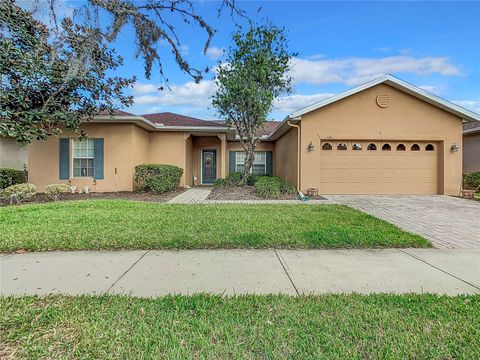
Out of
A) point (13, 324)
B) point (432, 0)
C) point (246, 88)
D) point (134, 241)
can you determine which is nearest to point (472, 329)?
point (13, 324)

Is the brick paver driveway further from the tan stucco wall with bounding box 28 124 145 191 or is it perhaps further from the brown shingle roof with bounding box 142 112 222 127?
the tan stucco wall with bounding box 28 124 145 191

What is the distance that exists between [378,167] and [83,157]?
44.6ft

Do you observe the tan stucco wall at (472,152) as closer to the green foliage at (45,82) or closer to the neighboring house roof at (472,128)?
the neighboring house roof at (472,128)

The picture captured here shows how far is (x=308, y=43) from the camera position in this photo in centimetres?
1154

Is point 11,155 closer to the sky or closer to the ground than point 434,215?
closer to the sky

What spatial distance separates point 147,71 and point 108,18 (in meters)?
0.79

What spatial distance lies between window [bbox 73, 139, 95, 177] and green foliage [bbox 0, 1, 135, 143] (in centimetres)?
180

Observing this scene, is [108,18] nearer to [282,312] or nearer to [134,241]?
[134,241]

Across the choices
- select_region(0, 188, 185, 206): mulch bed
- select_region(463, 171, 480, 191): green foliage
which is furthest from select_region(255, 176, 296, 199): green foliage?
select_region(463, 171, 480, 191): green foliage

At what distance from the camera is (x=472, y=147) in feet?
52.0

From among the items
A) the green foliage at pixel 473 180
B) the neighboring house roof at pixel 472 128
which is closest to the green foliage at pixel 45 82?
the green foliage at pixel 473 180

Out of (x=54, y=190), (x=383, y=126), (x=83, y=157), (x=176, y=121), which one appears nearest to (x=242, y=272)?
(x=54, y=190)

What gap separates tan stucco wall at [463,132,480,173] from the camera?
15469mm

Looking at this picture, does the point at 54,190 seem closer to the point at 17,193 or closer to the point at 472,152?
the point at 17,193
